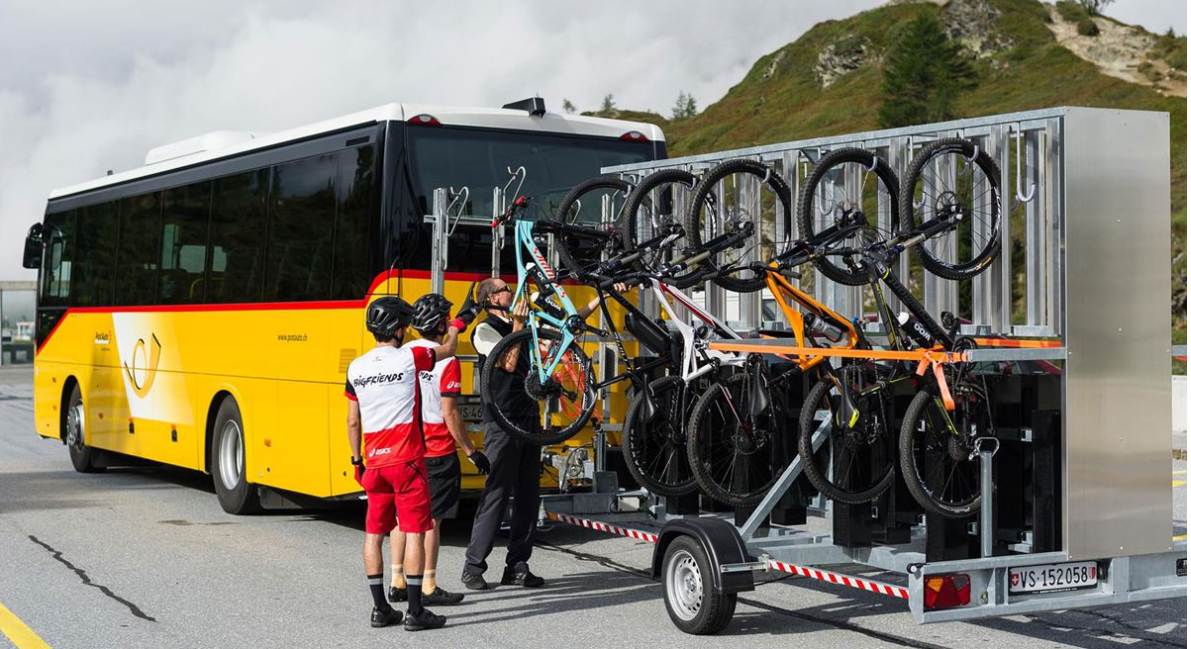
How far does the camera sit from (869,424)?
301 inches

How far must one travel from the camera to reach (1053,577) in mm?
6820

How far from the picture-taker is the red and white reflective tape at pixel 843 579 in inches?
268

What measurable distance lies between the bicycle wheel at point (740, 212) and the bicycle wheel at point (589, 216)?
667 millimetres

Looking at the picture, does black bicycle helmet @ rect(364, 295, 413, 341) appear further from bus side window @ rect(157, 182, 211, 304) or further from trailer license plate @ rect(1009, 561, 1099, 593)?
bus side window @ rect(157, 182, 211, 304)

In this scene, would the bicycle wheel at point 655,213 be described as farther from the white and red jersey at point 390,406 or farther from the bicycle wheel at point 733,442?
the white and red jersey at point 390,406

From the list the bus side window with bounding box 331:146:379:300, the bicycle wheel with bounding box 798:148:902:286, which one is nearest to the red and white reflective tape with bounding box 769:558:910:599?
the bicycle wheel with bounding box 798:148:902:286

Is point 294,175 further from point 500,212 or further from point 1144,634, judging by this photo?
point 1144,634

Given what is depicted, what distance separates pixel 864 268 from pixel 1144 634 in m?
2.54

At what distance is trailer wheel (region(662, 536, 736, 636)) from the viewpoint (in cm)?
760

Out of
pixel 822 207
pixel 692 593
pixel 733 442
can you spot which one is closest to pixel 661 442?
pixel 733 442

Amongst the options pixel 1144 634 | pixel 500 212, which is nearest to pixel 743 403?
pixel 1144 634

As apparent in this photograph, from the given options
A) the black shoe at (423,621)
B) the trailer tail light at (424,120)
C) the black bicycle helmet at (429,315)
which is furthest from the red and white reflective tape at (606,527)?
the trailer tail light at (424,120)

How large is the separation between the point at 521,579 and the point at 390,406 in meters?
2.06

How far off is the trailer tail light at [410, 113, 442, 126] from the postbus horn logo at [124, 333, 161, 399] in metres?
4.89
